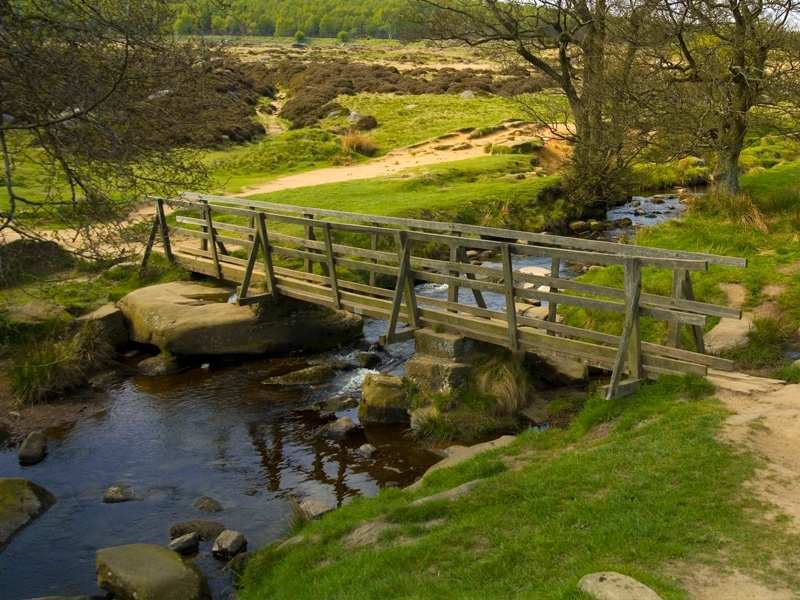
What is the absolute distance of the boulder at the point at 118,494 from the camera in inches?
472

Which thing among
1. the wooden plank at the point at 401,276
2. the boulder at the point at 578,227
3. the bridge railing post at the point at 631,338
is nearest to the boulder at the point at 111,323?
the wooden plank at the point at 401,276

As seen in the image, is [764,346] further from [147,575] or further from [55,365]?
[55,365]

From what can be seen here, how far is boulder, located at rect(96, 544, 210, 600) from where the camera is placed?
9.15 metres

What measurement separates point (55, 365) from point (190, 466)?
197 inches

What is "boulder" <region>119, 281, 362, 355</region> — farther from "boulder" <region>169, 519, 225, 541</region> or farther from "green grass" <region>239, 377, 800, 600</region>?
"green grass" <region>239, 377, 800, 600</region>

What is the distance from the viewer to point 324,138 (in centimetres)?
4628

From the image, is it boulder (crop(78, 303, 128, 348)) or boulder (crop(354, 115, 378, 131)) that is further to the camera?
boulder (crop(354, 115, 378, 131))

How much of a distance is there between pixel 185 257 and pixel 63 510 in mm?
11153

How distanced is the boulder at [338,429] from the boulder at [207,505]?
271 centimetres

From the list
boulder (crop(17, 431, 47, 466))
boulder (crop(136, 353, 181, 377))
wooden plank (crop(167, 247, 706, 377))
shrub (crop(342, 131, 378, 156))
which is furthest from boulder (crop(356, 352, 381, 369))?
shrub (crop(342, 131, 378, 156))

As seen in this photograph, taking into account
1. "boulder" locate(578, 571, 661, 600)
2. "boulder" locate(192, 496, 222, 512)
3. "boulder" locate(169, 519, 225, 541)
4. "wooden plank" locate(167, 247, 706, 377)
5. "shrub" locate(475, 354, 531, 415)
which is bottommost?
"boulder" locate(192, 496, 222, 512)

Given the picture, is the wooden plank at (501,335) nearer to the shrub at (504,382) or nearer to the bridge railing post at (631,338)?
the bridge railing post at (631,338)

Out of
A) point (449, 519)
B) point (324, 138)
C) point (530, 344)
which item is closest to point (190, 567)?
point (449, 519)

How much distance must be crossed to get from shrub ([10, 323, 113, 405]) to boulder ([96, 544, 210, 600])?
7.07m
